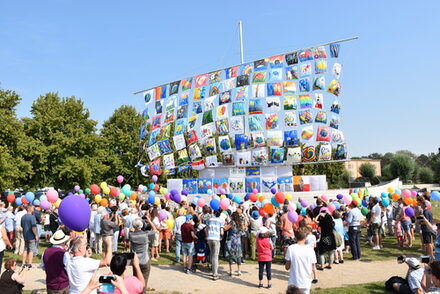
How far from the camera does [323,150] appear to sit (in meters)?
27.1

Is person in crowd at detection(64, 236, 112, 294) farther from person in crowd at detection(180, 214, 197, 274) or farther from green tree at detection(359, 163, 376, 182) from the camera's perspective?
green tree at detection(359, 163, 376, 182)

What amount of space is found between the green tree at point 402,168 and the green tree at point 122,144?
50.8 meters

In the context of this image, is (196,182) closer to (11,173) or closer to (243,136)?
(243,136)

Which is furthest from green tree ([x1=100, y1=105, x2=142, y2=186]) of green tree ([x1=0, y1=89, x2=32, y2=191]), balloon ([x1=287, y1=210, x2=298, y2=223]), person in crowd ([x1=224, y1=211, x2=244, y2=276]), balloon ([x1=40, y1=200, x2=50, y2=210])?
balloon ([x1=287, y1=210, x2=298, y2=223])

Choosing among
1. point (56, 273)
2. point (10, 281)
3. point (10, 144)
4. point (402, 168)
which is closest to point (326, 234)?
point (56, 273)

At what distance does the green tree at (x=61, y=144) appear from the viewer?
29250 millimetres

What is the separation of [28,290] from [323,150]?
24.1m

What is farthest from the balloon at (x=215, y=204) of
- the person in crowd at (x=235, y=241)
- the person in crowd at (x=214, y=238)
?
the person in crowd at (x=214, y=238)

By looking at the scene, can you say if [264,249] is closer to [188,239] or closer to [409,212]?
[188,239]

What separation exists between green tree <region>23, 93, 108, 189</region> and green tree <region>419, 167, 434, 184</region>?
198 feet

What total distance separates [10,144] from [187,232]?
21891 millimetres

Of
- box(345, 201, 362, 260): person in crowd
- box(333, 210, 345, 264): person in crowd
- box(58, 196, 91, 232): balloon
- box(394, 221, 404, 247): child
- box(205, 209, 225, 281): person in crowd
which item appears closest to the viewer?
box(58, 196, 91, 232): balloon

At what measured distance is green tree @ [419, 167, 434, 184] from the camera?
2387 inches

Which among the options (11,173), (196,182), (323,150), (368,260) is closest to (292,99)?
(323,150)
